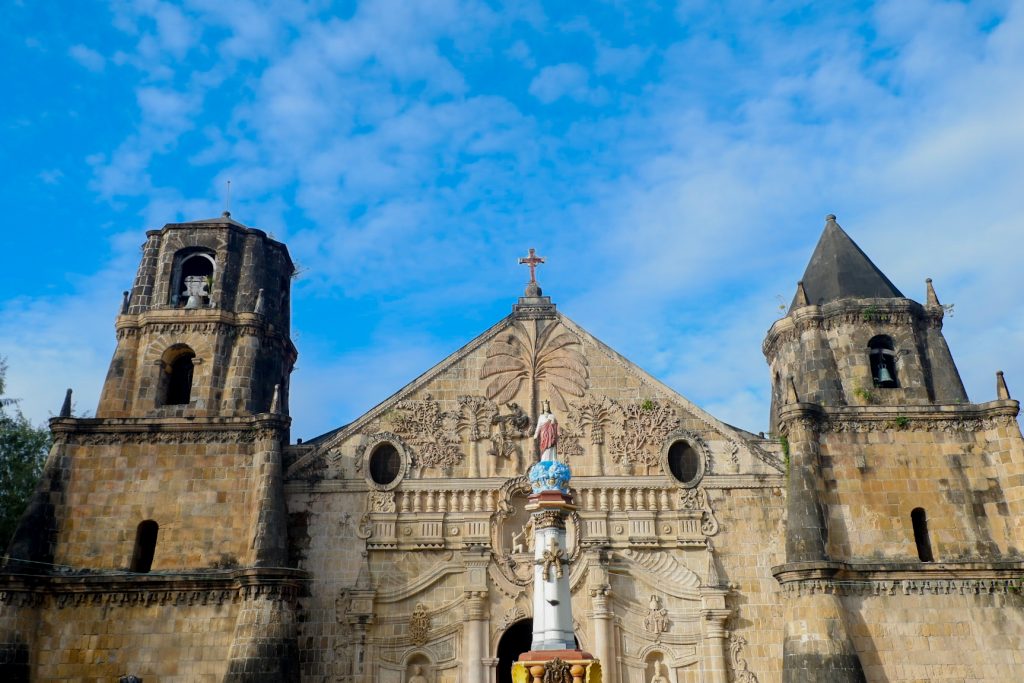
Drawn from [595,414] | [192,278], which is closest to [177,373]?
[192,278]

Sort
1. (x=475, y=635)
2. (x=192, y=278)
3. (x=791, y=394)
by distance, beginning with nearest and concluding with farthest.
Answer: (x=475, y=635), (x=791, y=394), (x=192, y=278)

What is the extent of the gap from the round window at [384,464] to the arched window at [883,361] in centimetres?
1067

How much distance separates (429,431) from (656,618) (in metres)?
6.08

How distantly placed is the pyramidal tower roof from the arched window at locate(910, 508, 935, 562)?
4.99m

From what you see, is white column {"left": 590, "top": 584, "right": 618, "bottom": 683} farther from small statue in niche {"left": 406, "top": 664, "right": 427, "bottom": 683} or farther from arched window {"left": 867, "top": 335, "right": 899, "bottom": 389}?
arched window {"left": 867, "top": 335, "right": 899, "bottom": 389}

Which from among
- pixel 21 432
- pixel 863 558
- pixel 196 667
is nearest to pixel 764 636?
pixel 863 558

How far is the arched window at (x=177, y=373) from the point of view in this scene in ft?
65.4

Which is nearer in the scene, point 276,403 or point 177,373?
point 276,403

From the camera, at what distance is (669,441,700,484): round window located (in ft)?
62.6

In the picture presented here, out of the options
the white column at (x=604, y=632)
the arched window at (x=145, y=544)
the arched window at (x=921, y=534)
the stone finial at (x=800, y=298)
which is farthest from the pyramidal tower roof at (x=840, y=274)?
the arched window at (x=145, y=544)

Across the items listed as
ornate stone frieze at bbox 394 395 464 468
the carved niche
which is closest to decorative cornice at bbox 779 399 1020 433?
the carved niche

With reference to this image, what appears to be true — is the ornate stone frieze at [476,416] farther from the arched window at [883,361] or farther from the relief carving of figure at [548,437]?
the arched window at [883,361]

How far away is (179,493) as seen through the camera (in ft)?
59.6

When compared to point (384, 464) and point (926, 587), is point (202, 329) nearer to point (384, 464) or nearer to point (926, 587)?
point (384, 464)
